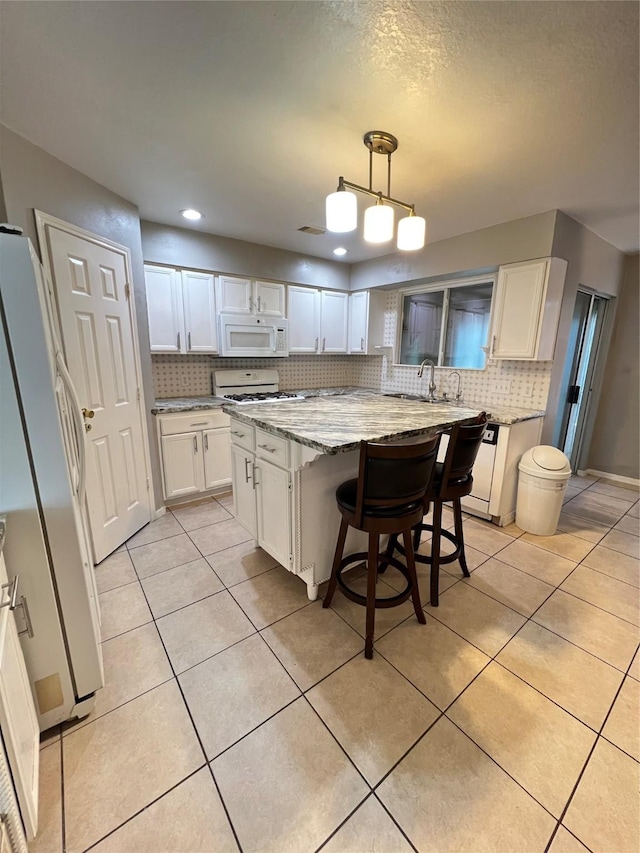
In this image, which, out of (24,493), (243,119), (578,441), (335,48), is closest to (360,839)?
(24,493)

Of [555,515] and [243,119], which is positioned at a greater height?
[243,119]

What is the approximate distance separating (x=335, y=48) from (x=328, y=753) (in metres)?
2.58

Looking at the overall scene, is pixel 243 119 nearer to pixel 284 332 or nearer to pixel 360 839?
pixel 284 332

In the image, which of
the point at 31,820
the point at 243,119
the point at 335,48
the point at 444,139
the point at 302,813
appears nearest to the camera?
the point at 31,820

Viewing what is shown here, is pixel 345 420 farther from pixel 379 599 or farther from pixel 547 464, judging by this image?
pixel 547 464

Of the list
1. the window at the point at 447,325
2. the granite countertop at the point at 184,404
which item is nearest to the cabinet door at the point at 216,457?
the granite countertop at the point at 184,404

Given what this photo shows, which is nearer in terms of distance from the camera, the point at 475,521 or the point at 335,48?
the point at 335,48

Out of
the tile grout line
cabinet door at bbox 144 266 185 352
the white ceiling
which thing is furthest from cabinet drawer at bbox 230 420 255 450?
the tile grout line

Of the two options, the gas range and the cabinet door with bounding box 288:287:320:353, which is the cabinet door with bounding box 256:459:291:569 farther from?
the cabinet door with bounding box 288:287:320:353

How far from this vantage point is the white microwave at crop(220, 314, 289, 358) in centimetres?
345

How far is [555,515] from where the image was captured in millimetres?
2846

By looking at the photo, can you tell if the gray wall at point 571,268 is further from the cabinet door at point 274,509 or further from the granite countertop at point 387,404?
the cabinet door at point 274,509

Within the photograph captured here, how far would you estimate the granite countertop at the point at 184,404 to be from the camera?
2979mm

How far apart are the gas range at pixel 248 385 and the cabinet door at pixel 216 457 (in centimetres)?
41
